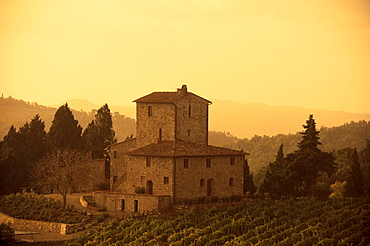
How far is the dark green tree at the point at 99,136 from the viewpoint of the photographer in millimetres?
67188

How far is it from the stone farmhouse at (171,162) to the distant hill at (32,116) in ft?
348

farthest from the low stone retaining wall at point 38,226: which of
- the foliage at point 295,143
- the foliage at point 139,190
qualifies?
the foliage at point 295,143

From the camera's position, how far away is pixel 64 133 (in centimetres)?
6738

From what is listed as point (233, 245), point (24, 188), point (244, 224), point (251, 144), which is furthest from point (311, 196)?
point (251, 144)

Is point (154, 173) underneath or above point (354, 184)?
above

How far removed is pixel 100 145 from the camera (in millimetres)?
67625

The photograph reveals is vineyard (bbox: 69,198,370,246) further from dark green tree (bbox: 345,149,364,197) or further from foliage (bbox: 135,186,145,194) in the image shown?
dark green tree (bbox: 345,149,364,197)

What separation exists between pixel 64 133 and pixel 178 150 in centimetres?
2010

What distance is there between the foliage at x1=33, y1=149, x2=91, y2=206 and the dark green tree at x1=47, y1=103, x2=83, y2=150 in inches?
184

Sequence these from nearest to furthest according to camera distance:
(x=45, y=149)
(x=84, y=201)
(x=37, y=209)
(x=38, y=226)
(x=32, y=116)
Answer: (x=38, y=226)
(x=37, y=209)
(x=84, y=201)
(x=45, y=149)
(x=32, y=116)

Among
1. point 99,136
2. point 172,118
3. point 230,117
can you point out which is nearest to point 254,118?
point 230,117

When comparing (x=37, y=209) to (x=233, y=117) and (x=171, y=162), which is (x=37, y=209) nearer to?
(x=171, y=162)

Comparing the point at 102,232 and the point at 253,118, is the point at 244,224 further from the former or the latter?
the point at 253,118

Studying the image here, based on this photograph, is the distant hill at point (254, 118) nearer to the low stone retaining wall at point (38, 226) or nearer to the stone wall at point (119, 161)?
the stone wall at point (119, 161)
